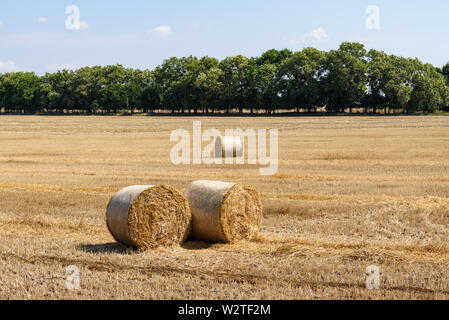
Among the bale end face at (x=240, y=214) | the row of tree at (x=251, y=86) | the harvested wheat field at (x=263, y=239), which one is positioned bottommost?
the harvested wheat field at (x=263, y=239)

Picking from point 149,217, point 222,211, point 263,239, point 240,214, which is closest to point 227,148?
point 263,239

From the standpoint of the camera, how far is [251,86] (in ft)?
350

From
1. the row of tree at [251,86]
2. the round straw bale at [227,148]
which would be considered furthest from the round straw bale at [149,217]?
the row of tree at [251,86]

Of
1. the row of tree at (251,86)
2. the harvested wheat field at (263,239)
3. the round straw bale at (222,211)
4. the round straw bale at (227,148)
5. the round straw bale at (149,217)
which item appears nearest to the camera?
the harvested wheat field at (263,239)

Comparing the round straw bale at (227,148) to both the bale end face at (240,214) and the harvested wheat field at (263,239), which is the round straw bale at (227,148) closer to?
the harvested wheat field at (263,239)

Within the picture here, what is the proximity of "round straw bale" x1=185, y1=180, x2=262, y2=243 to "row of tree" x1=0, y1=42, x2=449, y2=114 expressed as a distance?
264 ft

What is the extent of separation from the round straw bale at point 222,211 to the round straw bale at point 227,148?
1607 cm

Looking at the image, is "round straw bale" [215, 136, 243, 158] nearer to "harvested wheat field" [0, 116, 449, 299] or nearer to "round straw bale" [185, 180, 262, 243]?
"harvested wheat field" [0, 116, 449, 299]

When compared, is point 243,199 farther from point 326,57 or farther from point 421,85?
point 326,57

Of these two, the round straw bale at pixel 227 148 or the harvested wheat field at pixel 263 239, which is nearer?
the harvested wheat field at pixel 263 239

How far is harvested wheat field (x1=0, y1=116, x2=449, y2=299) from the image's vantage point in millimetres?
8523

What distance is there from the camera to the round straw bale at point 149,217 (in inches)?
424
